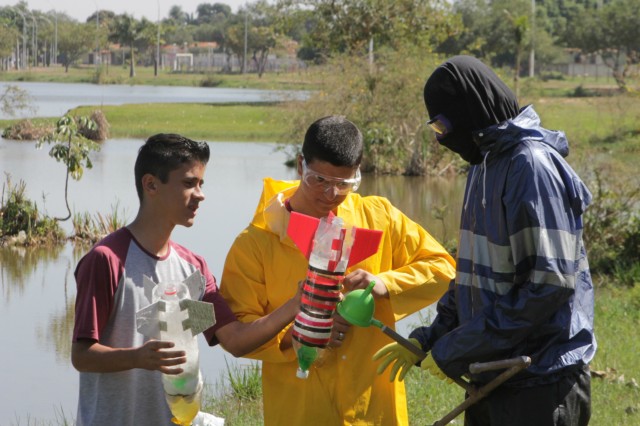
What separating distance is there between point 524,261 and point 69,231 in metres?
12.7

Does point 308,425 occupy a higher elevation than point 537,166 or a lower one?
lower

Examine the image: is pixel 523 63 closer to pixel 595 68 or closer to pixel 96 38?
pixel 595 68

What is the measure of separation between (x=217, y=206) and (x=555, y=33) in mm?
88466

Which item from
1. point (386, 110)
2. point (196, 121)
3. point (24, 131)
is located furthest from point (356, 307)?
point (196, 121)

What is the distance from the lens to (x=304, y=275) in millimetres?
3820

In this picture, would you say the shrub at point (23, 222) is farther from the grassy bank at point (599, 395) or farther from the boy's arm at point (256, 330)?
the boy's arm at point (256, 330)

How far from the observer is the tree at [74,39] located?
10956 centimetres

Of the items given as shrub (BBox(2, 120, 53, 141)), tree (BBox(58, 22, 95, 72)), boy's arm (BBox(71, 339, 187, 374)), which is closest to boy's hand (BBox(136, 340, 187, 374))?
boy's arm (BBox(71, 339, 187, 374))

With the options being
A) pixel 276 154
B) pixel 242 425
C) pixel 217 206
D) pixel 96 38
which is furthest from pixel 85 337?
pixel 96 38

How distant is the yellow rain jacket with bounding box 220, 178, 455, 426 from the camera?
149 inches

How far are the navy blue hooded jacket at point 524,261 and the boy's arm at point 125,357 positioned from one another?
868 mm

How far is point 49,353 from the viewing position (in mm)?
9430

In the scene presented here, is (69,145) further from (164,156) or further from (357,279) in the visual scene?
(357,279)

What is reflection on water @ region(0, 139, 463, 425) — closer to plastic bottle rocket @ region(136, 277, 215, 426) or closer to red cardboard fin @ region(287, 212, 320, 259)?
plastic bottle rocket @ region(136, 277, 215, 426)
